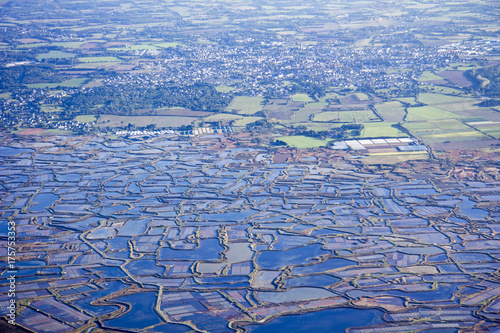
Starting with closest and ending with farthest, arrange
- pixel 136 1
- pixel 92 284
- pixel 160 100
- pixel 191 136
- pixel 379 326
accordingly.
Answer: pixel 379 326
pixel 92 284
pixel 191 136
pixel 160 100
pixel 136 1

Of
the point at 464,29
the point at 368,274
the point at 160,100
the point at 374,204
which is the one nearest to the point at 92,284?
the point at 368,274

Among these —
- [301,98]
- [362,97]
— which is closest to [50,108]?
[301,98]

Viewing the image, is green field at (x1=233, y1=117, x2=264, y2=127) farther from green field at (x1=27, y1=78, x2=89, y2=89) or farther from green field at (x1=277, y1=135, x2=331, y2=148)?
green field at (x1=27, y1=78, x2=89, y2=89)

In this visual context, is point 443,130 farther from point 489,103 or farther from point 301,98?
point 301,98

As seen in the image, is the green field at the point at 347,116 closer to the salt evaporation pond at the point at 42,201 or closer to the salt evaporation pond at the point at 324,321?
the salt evaporation pond at the point at 42,201

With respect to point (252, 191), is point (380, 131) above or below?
above

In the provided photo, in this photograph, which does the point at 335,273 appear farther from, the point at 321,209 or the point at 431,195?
the point at 431,195
